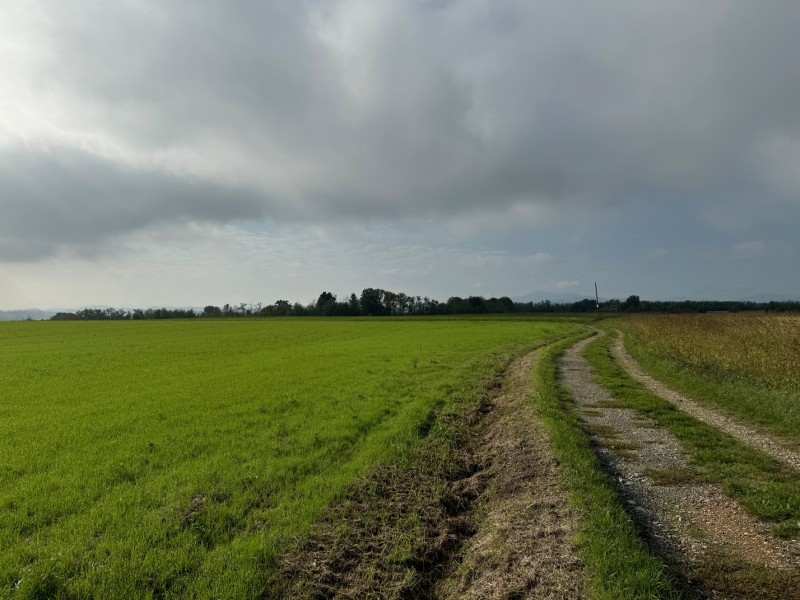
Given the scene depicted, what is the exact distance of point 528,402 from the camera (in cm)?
1352

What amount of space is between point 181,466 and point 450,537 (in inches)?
224

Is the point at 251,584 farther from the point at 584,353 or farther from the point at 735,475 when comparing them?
the point at 584,353

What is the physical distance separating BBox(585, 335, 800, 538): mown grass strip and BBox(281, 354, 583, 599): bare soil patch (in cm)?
256

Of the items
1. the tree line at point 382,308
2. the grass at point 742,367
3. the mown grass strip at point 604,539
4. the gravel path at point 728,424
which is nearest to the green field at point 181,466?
the mown grass strip at point 604,539

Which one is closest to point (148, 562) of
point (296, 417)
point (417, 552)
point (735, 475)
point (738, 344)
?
point (417, 552)

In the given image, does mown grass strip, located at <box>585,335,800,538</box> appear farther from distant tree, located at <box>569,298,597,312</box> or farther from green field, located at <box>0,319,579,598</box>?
distant tree, located at <box>569,298,597,312</box>

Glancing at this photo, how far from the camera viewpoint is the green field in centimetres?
538

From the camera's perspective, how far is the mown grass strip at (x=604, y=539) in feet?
14.8

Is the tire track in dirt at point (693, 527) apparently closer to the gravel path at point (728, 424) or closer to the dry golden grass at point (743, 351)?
the gravel path at point (728, 424)

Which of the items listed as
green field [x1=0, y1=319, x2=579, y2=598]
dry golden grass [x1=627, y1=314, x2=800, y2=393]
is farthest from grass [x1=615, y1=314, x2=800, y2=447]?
green field [x1=0, y1=319, x2=579, y2=598]

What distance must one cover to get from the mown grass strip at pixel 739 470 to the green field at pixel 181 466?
224 inches

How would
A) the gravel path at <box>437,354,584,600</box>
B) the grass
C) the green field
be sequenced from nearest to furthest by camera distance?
the gravel path at <box>437,354,584,600</box>
the green field
the grass

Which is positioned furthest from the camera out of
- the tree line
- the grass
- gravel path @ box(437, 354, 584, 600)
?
the tree line

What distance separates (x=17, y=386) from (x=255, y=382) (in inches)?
411
